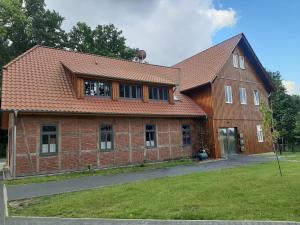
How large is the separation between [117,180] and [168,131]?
7.79 m

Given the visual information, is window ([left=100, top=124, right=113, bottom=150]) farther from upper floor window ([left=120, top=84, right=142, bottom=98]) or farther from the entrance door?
the entrance door

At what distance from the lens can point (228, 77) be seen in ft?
75.3

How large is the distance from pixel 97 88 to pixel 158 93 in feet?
15.4

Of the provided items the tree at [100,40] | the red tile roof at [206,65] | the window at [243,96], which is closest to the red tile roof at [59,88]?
the red tile roof at [206,65]

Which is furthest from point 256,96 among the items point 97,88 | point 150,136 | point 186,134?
point 97,88

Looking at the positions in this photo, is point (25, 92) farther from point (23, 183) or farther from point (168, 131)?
point (168, 131)

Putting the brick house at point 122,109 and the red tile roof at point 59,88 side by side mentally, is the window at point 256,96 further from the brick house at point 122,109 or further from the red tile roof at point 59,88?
the red tile roof at point 59,88

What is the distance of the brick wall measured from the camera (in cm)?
1373

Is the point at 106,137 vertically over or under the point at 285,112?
under

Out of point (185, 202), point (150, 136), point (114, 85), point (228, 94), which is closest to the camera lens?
point (185, 202)

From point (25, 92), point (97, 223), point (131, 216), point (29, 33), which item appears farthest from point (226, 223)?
point (29, 33)

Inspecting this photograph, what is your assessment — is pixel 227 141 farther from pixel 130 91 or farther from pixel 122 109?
pixel 122 109

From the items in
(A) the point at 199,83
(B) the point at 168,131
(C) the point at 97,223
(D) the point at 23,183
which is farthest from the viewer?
(A) the point at 199,83

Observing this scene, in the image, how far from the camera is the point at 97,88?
17.5m
